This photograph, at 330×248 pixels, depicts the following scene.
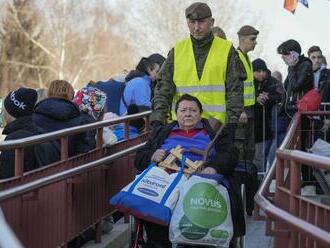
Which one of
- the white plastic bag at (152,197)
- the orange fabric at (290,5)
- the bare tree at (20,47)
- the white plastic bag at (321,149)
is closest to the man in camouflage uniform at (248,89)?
the white plastic bag at (321,149)

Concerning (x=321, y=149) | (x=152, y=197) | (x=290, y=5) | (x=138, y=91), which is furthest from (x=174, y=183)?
(x=290, y=5)

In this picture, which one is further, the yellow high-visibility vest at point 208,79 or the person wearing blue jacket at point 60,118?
the person wearing blue jacket at point 60,118

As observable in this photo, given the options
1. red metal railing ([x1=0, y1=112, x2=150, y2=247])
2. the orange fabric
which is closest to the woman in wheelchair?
red metal railing ([x1=0, y1=112, x2=150, y2=247])

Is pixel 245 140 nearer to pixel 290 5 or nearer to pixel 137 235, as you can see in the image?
pixel 137 235

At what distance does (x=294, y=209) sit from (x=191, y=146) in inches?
52.3

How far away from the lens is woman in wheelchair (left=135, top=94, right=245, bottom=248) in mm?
6121

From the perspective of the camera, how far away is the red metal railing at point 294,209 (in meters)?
4.54

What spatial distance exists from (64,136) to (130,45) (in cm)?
6726

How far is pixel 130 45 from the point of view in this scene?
73.2m

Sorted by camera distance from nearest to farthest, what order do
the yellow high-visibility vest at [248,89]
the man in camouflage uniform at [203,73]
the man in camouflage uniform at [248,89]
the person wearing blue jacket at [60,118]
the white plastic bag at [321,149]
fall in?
the man in camouflage uniform at [203,73] → the person wearing blue jacket at [60,118] → the white plastic bag at [321,149] → the man in camouflage uniform at [248,89] → the yellow high-visibility vest at [248,89]

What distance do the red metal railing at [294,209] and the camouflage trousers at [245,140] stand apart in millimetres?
2297

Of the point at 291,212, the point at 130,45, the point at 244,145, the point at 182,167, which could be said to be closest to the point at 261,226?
the point at 244,145

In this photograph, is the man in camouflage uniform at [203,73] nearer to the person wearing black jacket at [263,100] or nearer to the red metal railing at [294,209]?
the red metal railing at [294,209]

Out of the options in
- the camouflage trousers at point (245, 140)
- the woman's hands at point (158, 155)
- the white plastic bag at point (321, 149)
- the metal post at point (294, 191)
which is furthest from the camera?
the white plastic bag at point (321, 149)
